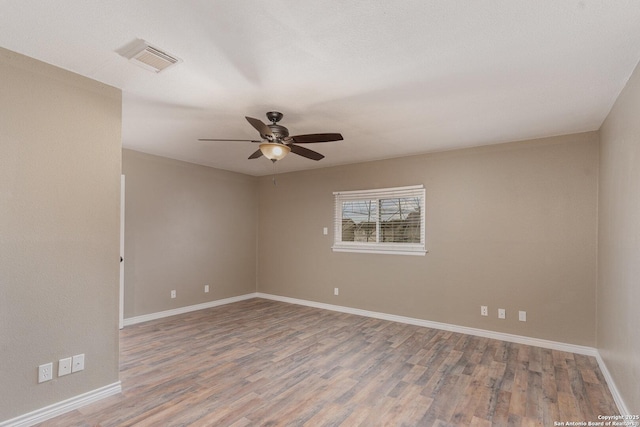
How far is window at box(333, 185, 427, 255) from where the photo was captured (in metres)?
4.84

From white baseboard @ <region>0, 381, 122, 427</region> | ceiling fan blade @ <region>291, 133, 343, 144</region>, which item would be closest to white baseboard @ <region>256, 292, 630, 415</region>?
ceiling fan blade @ <region>291, 133, 343, 144</region>

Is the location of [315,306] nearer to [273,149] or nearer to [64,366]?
[273,149]

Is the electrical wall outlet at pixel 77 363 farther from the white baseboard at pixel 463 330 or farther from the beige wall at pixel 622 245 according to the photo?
the beige wall at pixel 622 245

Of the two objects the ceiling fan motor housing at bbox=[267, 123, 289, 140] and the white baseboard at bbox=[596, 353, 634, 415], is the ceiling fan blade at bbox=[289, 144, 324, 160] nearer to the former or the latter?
the ceiling fan motor housing at bbox=[267, 123, 289, 140]

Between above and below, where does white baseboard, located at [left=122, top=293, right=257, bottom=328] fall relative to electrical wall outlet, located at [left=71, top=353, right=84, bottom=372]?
below

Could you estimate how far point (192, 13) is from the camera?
1705 millimetres

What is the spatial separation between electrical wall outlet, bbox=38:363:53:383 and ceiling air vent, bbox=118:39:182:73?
7.20 ft

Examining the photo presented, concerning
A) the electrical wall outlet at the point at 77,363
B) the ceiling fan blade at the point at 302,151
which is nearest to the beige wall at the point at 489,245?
the ceiling fan blade at the point at 302,151

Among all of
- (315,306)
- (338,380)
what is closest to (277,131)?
(338,380)

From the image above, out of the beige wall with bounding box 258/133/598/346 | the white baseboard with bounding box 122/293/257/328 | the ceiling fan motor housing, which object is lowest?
the white baseboard with bounding box 122/293/257/328

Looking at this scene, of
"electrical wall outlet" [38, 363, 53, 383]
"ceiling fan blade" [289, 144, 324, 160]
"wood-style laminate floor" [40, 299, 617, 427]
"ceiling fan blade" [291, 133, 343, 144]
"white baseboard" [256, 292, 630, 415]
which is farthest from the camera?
"ceiling fan blade" [289, 144, 324, 160]

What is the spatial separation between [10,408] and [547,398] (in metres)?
3.90

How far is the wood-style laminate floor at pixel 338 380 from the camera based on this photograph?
2336 millimetres

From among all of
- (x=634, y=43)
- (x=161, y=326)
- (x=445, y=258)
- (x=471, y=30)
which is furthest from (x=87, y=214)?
(x=445, y=258)
